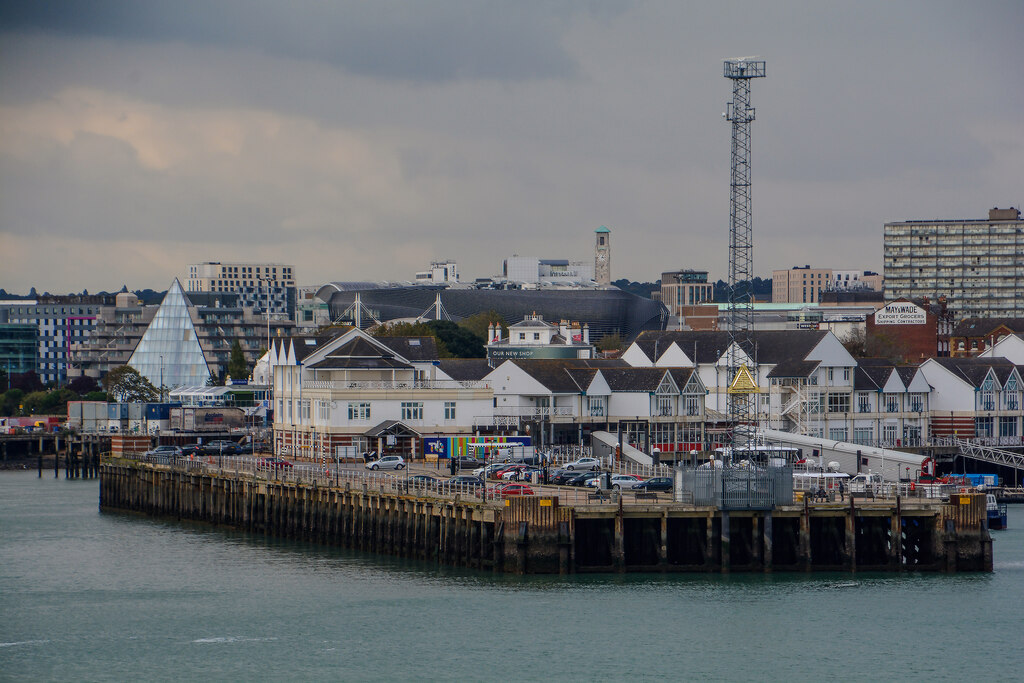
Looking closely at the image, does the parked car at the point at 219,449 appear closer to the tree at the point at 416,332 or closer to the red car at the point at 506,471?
the red car at the point at 506,471

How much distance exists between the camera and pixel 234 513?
86.4m

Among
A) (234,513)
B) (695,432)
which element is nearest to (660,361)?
(695,432)

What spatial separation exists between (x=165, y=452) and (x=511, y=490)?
44.5 metres

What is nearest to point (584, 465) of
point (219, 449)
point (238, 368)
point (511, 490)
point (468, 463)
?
point (468, 463)

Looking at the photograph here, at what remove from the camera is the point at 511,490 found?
227 feet

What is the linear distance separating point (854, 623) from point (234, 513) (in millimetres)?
38869

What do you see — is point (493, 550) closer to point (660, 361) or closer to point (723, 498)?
point (723, 498)

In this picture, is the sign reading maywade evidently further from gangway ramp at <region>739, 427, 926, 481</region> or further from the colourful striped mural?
the colourful striped mural

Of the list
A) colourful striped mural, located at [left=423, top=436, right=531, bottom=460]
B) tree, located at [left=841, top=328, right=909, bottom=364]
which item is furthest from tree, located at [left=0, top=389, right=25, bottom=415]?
colourful striped mural, located at [left=423, top=436, right=531, bottom=460]

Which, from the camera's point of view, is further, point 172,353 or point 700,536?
point 172,353

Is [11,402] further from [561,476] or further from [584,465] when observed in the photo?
[561,476]

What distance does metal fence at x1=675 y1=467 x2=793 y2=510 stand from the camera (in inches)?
2478

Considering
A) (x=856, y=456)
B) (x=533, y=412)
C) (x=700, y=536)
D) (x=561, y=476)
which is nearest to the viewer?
(x=700, y=536)

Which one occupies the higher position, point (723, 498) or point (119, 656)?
point (723, 498)
